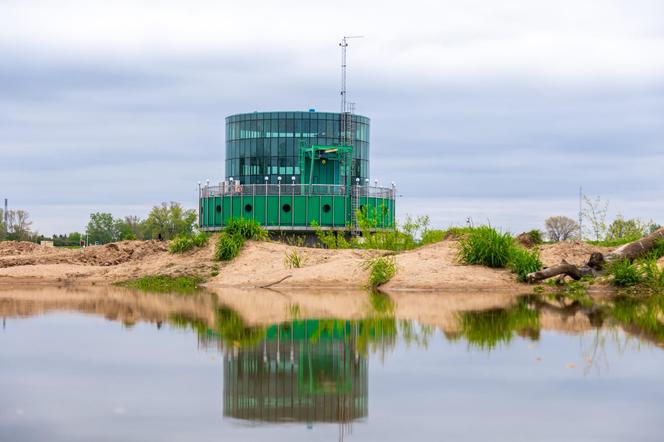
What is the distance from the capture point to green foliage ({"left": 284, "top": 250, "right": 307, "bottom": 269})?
1524 inches

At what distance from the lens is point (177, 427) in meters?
8.70

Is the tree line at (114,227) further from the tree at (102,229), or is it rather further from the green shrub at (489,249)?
the green shrub at (489,249)

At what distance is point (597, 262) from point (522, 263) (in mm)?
2524

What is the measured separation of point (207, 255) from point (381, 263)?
11.4 meters

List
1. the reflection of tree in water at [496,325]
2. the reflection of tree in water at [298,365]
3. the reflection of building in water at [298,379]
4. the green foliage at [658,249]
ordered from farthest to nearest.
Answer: the green foliage at [658,249]
the reflection of tree in water at [496,325]
the reflection of tree in water at [298,365]
the reflection of building in water at [298,379]

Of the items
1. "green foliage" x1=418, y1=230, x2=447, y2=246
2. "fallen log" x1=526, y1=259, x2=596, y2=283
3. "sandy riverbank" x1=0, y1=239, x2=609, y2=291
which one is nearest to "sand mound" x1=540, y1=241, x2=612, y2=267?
"sandy riverbank" x1=0, y1=239, x2=609, y2=291

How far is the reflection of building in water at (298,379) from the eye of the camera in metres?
9.52

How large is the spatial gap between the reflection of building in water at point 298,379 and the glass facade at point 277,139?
57620 mm

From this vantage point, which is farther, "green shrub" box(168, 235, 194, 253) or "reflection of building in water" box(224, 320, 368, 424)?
"green shrub" box(168, 235, 194, 253)

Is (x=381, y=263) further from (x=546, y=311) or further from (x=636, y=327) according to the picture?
(x=636, y=327)

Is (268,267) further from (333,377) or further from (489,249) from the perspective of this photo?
(333,377)

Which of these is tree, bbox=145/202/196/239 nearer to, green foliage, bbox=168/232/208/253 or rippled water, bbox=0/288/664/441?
green foliage, bbox=168/232/208/253

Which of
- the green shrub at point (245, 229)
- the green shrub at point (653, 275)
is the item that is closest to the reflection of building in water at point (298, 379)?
the green shrub at point (653, 275)

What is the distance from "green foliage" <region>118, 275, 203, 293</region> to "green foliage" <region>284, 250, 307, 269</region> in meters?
3.44
